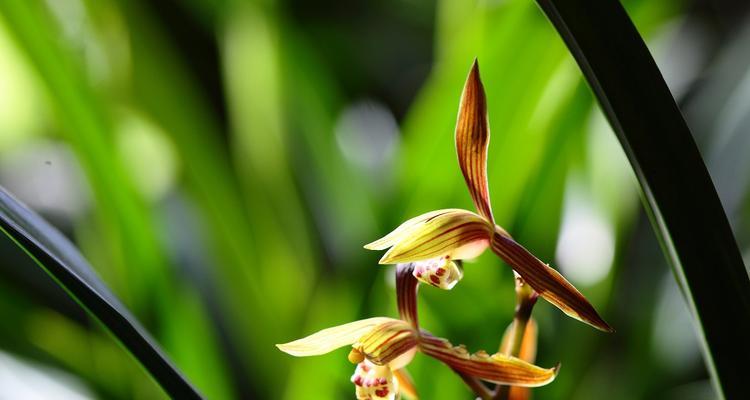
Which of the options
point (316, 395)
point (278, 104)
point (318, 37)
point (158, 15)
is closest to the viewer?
point (316, 395)

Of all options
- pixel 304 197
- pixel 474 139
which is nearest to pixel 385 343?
pixel 474 139

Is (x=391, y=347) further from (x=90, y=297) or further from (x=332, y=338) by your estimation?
(x=90, y=297)

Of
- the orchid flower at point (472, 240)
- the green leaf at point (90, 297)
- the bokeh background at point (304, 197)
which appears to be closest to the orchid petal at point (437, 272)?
the orchid flower at point (472, 240)

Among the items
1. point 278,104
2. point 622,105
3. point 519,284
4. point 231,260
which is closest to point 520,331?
point 519,284

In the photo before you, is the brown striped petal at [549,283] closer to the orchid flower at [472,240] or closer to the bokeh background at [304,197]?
the orchid flower at [472,240]

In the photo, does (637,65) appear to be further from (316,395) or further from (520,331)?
(316,395)
